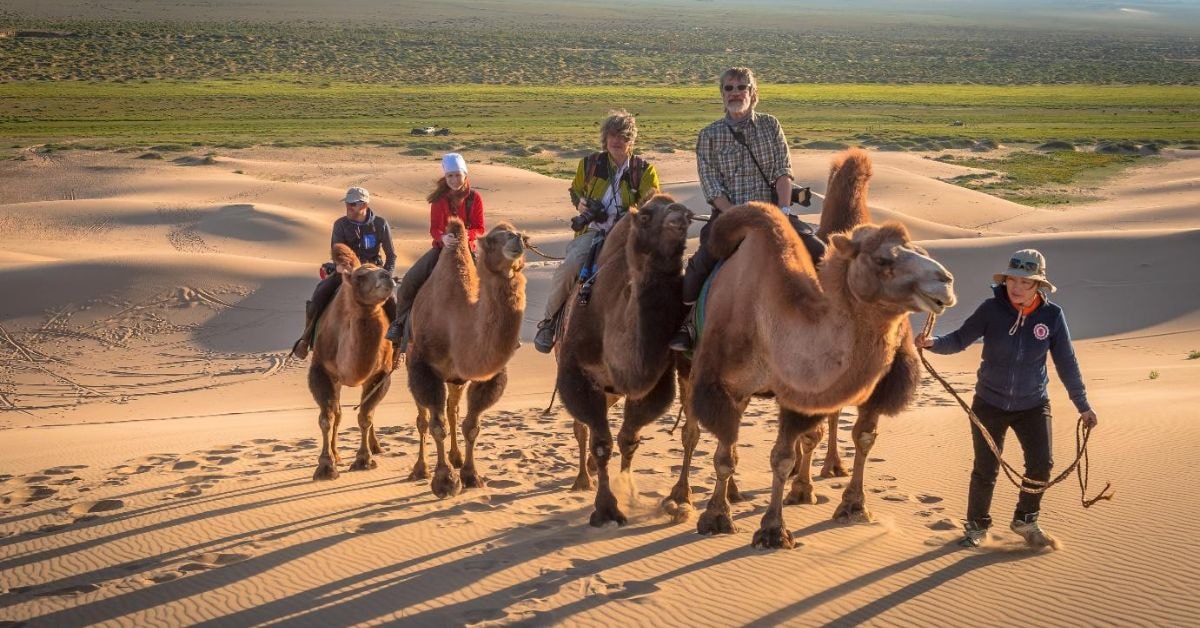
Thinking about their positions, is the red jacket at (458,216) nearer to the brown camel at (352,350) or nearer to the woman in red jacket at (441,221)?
the woman in red jacket at (441,221)

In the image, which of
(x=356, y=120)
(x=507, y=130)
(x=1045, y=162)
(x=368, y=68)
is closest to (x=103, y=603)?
(x=1045, y=162)

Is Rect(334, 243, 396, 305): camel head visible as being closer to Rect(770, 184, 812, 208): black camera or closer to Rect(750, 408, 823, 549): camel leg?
Rect(770, 184, 812, 208): black camera

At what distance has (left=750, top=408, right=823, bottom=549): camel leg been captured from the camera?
7.57 metres

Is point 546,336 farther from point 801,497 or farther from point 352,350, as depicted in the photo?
point 801,497

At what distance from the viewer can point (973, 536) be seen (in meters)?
7.60

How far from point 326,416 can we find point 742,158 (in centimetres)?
408

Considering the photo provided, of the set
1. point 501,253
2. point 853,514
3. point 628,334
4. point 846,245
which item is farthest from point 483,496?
point 846,245

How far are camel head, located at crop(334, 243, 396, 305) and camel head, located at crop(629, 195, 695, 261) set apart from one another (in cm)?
251

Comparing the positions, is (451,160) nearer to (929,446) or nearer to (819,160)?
(929,446)

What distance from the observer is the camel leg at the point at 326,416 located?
33.3ft

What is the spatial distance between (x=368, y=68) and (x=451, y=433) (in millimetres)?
88633

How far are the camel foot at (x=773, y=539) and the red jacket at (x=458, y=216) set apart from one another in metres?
3.73

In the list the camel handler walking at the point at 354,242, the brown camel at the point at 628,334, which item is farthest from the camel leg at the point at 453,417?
the brown camel at the point at 628,334

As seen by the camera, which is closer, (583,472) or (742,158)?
(742,158)
